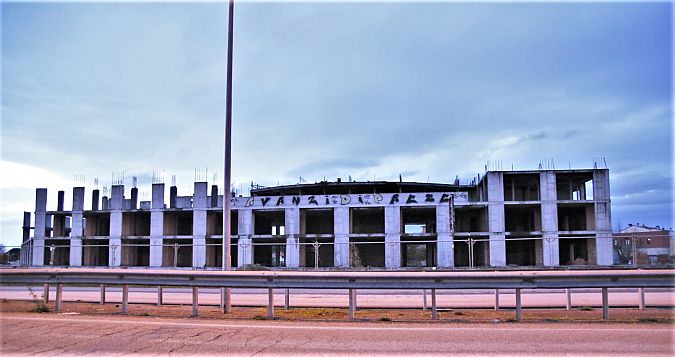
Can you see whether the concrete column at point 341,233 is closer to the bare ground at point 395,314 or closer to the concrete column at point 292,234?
the concrete column at point 292,234

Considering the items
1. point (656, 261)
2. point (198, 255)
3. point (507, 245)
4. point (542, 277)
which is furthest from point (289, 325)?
point (507, 245)

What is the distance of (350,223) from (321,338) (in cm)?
4693

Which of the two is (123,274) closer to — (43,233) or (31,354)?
(31,354)

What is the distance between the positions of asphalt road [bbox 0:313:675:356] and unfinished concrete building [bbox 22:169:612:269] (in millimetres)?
39280

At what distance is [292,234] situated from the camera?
55812mm

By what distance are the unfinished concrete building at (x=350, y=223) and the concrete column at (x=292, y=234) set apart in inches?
4.1

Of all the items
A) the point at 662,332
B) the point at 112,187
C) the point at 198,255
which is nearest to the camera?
the point at 662,332

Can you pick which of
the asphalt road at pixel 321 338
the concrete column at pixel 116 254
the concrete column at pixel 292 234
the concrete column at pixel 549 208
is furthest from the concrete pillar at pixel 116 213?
the asphalt road at pixel 321 338

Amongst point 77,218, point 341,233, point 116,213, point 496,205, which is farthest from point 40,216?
point 496,205

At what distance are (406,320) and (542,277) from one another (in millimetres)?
2701

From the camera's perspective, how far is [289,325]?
34.0ft

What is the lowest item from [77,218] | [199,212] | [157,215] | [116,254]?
[116,254]

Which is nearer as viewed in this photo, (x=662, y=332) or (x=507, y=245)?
(x=662, y=332)

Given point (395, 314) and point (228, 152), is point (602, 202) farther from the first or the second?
point (228, 152)
